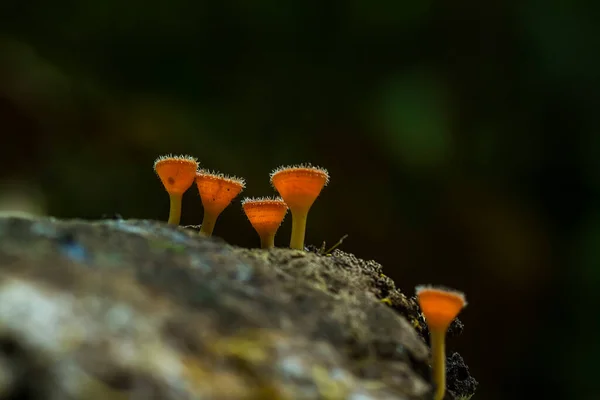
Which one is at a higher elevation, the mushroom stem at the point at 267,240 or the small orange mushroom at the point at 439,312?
the mushroom stem at the point at 267,240

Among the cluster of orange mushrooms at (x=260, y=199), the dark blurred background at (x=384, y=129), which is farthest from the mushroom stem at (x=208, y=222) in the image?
the dark blurred background at (x=384, y=129)

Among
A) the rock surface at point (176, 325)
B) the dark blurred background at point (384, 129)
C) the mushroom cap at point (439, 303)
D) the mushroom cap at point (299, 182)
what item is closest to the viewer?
the rock surface at point (176, 325)

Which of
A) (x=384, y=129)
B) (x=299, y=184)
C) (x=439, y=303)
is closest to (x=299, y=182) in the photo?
(x=299, y=184)

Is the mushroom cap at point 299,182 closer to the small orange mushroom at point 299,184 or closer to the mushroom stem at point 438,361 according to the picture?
the small orange mushroom at point 299,184

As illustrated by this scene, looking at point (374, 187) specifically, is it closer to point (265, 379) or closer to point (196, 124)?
point (196, 124)

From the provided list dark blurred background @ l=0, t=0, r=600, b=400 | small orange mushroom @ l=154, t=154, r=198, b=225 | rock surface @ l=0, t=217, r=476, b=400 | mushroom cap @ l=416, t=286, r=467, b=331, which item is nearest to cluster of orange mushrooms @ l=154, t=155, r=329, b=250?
small orange mushroom @ l=154, t=154, r=198, b=225

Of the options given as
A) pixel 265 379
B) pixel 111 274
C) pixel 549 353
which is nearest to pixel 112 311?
pixel 111 274

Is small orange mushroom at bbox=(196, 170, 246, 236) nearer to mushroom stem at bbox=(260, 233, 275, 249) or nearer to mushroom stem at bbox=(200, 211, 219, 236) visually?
mushroom stem at bbox=(200, 211, 219, 236)
